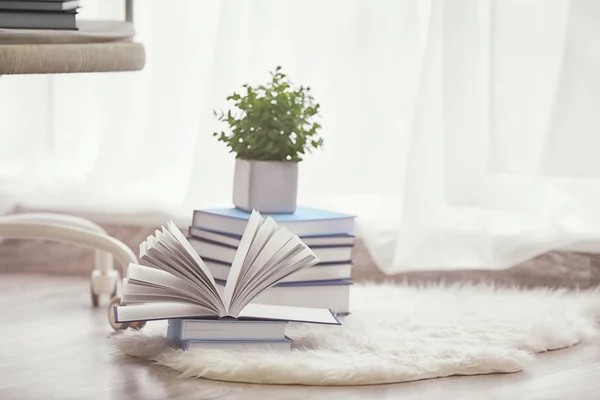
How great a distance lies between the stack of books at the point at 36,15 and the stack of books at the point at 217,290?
12.7 inches

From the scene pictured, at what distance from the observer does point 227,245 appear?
6.10 ft

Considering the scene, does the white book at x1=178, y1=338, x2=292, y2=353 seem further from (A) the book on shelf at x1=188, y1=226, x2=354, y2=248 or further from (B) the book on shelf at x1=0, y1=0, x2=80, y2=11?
(B) the book on shelf at x1=0, y1=0, x2=80, y2=11

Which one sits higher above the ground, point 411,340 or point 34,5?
point 34,5

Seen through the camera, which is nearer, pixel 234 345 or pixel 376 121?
pixel 234 345

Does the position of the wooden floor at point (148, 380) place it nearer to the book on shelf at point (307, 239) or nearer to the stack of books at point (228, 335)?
the stack of books at point (228, 335)

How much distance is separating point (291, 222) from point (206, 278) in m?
0.27

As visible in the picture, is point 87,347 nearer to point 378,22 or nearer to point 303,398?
point 303,398

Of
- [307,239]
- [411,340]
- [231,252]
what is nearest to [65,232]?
[231,252]

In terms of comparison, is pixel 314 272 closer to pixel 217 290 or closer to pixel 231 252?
pixel 231 252

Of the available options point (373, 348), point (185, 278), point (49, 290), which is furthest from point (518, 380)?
point (49, 290)

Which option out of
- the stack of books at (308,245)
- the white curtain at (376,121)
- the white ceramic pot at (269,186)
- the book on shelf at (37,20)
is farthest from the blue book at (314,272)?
the book on shelf at (37,20)

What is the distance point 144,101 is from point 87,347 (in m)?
0.75

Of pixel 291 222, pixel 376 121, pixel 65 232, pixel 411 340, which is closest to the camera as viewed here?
pixel 411 340

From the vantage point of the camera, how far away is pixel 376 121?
2.27m
